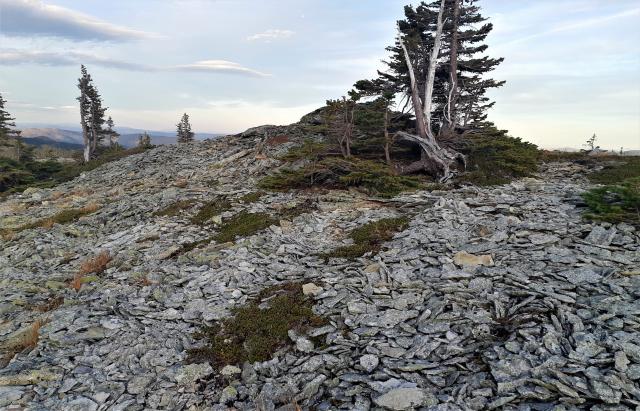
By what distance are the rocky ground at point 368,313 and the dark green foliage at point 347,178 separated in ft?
7.92

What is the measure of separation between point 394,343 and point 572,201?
1024cm

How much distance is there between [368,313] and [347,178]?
35.1 ft

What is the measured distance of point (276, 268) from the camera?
37.0 ft

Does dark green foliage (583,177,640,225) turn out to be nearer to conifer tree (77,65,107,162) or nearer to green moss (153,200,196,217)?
green moss (153,200,196,217)

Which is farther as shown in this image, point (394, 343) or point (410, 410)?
point (394, 343)

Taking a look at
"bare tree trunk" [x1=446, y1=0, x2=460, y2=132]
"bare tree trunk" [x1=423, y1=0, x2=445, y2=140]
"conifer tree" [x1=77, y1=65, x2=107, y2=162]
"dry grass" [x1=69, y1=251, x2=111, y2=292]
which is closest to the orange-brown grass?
"dry grass" [x1=69, y1=251, x2=111, y2=292]

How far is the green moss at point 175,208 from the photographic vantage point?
1744cm

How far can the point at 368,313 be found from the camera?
8320 mm

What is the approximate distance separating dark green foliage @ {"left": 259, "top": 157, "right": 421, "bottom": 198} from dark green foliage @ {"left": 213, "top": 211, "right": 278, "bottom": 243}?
4183 millimetres

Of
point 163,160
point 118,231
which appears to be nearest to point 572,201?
point 118,231

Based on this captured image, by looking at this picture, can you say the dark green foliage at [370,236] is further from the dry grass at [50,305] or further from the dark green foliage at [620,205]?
the dry grass at [50,305]

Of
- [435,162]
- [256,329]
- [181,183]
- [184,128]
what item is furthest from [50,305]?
[184,128]

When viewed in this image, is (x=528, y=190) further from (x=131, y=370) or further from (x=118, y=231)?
(x=118, y=231)

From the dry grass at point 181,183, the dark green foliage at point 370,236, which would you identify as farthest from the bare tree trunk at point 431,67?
the dry grass at point 181,183
